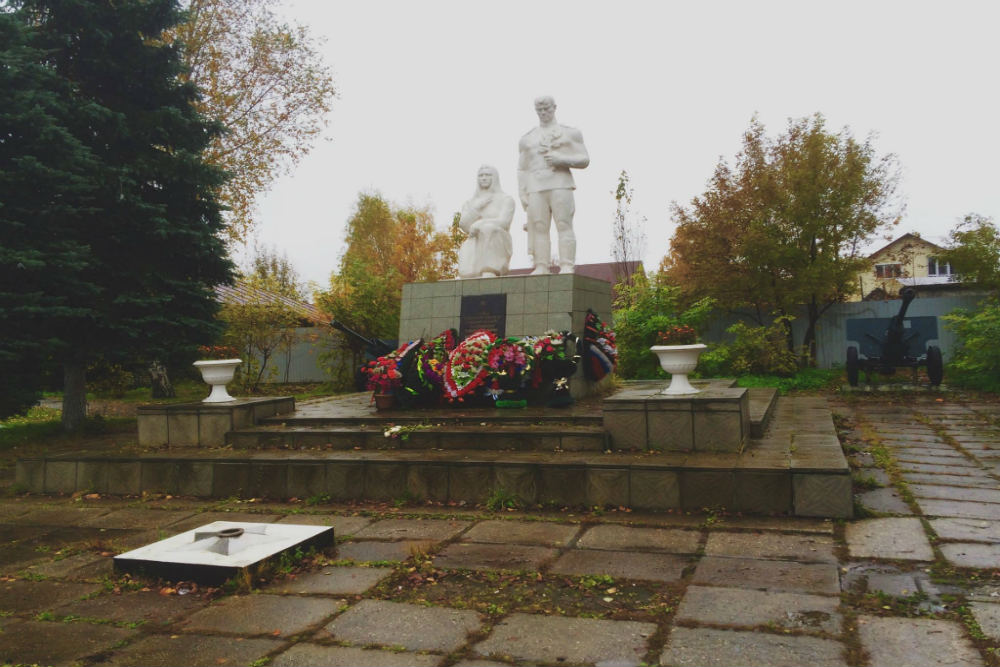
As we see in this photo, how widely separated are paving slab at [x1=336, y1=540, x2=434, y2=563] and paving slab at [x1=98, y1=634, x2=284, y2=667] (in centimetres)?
100

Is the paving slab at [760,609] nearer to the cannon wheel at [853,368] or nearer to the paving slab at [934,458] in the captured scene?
the paving slab at [934,458]

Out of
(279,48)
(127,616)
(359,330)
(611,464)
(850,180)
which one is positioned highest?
(279,48)

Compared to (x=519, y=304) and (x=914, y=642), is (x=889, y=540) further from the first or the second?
(x=519, y=304)

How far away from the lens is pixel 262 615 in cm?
282

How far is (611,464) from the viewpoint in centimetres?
444

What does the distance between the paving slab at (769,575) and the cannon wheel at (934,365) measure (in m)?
9.54

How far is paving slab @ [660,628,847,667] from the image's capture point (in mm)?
2230

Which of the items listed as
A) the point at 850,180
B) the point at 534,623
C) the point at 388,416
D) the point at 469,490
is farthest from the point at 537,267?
the point at 850,180

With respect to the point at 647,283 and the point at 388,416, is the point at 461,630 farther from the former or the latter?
the point at 647,283

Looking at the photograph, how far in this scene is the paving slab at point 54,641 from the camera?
250 cm

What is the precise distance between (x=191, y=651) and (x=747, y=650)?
1960 mm

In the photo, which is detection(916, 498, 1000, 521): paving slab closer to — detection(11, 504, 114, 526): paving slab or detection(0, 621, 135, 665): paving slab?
detection(0, 621, 135, 665): paving slab

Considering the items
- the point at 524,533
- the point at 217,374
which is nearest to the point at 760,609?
the point at 524,533

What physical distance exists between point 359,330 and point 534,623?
12425 millimetres
